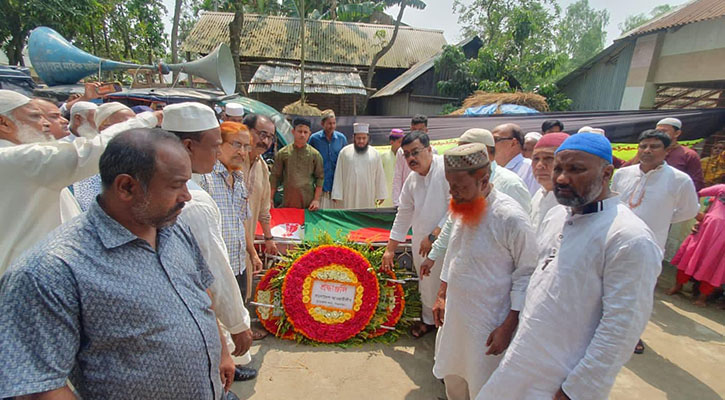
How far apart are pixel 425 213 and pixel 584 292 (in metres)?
1.85

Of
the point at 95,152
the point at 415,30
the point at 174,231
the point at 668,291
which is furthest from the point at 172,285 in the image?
the point at 415,30

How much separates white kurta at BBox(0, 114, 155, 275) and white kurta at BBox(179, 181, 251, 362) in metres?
0.50

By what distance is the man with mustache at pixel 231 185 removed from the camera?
8.60 feet

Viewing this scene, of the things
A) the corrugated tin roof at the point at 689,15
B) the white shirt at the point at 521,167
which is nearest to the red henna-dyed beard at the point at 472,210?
the white shirt at the point at 521,167

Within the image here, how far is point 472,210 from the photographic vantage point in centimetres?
212

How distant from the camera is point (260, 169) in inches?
133

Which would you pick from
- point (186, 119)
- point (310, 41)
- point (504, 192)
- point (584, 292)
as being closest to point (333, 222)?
point (504, 192)

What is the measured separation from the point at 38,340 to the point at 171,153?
24.5 inches

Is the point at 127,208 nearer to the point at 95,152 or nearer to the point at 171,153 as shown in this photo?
the point at 171,153

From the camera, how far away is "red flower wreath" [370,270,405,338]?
11.5ft

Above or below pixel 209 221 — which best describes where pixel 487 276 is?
below

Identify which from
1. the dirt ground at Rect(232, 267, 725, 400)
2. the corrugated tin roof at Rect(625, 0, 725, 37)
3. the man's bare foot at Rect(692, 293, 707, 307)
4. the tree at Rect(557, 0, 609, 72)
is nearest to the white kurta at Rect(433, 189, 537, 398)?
the dirt ground at Rect(232, 267, 725, 400)

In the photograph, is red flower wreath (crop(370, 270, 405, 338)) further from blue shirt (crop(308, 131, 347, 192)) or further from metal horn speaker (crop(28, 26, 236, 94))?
metal horn speaker (crop(28, 26, 236, 94))

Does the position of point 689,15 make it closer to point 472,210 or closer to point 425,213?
point 425,213
